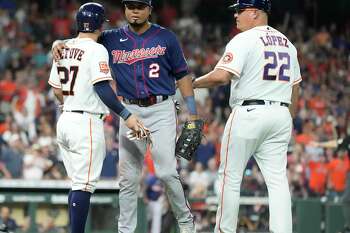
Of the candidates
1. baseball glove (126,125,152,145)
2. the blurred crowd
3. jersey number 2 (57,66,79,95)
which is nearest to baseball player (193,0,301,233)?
baseball glove (126,125,152,145)

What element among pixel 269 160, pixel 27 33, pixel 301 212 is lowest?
pixel 301 212

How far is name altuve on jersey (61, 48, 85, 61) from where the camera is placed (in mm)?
7307

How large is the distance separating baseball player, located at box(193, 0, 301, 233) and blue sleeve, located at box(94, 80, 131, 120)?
2.07 feet

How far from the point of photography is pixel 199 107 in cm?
1717

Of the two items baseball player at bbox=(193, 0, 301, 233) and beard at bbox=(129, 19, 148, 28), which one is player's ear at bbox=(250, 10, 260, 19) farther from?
beard at bbox=(129, 19, 148, 28)

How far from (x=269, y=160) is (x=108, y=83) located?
1.29 m

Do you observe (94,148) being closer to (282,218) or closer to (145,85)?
(145,85)

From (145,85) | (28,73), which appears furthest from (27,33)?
(145,85)

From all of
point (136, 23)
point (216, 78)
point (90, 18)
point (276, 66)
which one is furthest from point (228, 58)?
point (90, 18)

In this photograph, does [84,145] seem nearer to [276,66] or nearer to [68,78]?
[68,78]

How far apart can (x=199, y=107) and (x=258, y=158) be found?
9864 millimetres

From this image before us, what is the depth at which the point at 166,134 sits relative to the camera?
298 inches

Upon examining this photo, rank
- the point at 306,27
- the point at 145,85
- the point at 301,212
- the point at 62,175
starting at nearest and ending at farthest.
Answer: the point at 145,85 < the point at 301,212 < the point at 62,175 < the point at 306,27

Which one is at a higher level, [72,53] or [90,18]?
[90,18]
